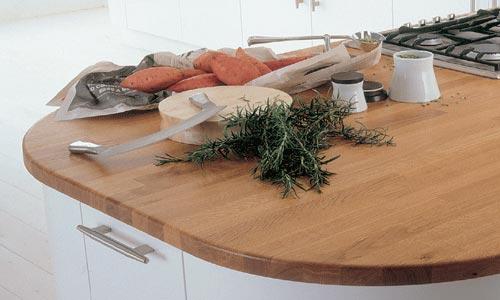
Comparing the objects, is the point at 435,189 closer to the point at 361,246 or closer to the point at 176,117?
the point at 361,246

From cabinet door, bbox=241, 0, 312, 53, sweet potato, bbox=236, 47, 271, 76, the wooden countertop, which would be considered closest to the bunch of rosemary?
the wooden countertop

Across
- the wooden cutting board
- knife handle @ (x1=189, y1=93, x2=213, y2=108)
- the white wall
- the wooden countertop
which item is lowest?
the white wall

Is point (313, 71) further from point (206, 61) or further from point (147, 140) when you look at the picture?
point (147, 140)

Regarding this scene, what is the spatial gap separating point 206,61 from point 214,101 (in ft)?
0.81

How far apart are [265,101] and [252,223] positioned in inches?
16.3

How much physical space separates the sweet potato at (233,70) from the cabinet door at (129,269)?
16.7 inches

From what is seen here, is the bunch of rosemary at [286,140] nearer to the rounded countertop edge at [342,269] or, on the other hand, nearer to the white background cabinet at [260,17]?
the rounded countertop edge at [342,269]

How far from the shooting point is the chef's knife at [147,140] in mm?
1444

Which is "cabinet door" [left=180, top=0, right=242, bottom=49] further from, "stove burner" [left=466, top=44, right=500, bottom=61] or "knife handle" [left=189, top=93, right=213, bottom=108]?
"knife handle" [left=189, top=93, right=213, bottom=108]

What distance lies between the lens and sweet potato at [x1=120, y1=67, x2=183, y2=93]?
5.74 ft

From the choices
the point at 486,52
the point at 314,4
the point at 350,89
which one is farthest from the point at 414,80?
the point at 314,4

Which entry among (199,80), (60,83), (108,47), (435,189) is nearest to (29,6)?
(108,47)

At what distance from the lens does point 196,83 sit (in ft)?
5.69

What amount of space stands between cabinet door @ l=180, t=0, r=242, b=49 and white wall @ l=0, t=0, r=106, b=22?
123 inches
